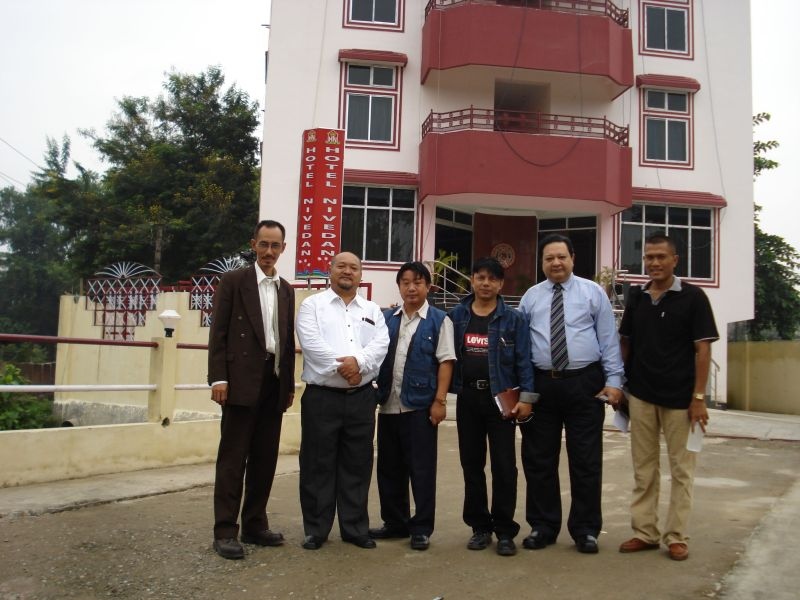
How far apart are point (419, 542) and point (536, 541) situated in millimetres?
683

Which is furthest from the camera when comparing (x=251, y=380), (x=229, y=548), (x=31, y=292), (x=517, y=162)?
(x=31, y=292)

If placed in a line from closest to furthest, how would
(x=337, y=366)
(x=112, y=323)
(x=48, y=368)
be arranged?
(x=337, y=366)
(x=112, y=323)
(x=48, y=368)

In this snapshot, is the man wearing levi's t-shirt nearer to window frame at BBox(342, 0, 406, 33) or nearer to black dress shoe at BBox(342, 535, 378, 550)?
black dress shoe at BBox(342, 535, 378, 550)

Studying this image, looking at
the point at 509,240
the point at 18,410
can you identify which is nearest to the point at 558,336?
the point at 18,410

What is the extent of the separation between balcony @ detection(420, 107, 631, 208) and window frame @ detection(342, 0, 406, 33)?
2391 mm

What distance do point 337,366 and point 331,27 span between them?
1326cm

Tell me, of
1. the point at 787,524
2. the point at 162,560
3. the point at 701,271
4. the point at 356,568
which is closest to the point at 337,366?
the point at 356,568

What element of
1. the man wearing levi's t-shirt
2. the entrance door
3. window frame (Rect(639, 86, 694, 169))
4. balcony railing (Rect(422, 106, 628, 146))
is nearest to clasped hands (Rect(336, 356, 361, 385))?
the man wearing levi's t-shirt

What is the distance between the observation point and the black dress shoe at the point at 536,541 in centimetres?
434

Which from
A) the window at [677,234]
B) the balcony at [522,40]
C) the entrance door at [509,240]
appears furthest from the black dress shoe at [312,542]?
the window at [677,234]

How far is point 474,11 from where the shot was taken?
15312mm

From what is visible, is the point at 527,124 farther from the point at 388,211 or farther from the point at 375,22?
the point at 375,22

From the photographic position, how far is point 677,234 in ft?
54.4

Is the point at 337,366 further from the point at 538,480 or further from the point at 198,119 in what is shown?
the point at 198,119
